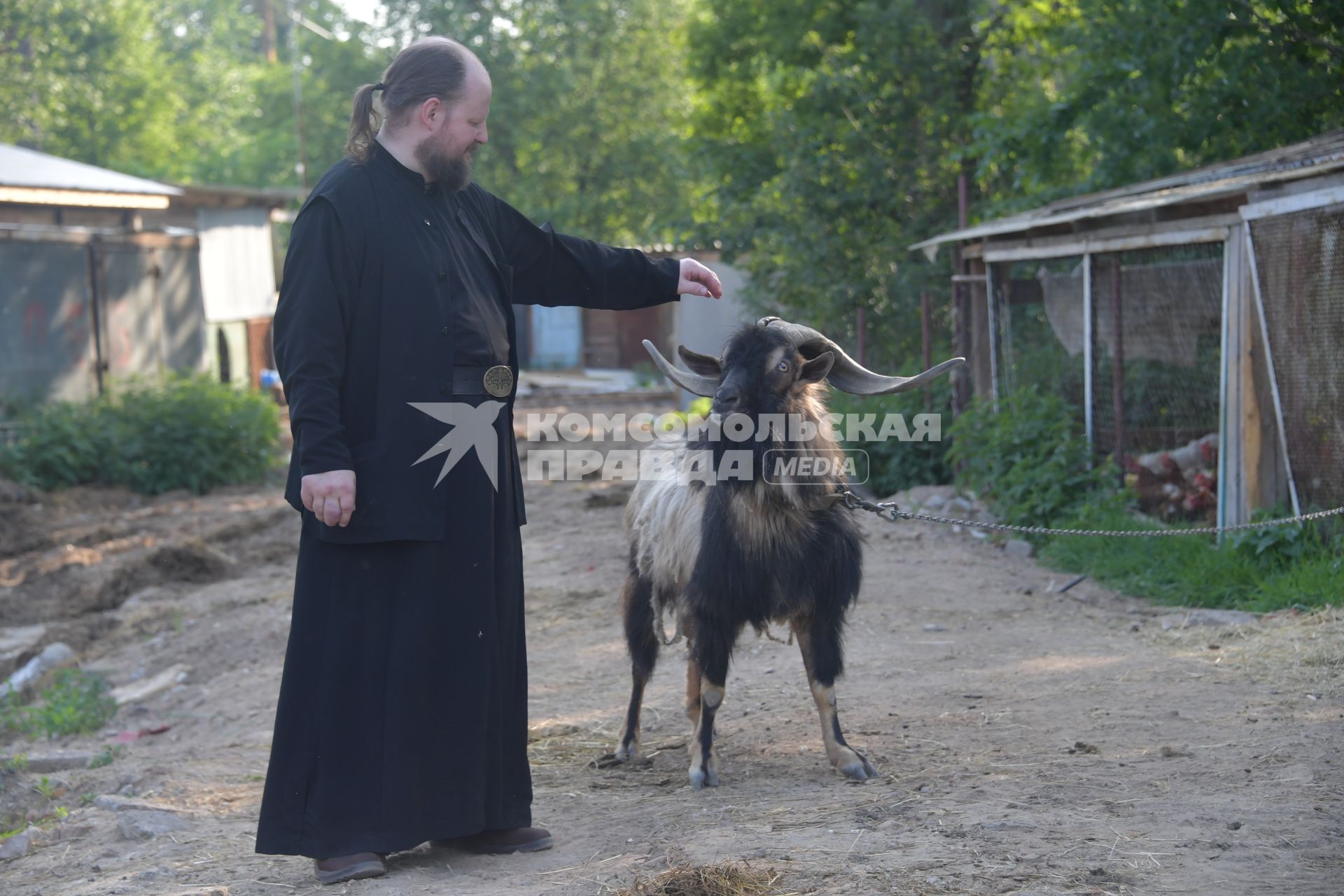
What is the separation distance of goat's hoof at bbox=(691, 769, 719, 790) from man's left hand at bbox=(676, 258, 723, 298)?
183 cm

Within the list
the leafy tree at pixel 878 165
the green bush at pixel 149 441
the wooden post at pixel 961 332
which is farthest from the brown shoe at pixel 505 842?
the green bush at pixel 149 441

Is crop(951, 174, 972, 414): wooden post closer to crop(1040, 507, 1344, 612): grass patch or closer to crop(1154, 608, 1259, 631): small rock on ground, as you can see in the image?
crop(1040, 507, 1344, 612): grass patch

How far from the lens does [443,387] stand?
378cm

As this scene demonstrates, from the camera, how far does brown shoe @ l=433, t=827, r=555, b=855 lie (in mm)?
3971

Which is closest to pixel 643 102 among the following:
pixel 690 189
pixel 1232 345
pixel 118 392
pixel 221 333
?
pixel 690 189

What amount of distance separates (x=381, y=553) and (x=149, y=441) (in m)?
11.1

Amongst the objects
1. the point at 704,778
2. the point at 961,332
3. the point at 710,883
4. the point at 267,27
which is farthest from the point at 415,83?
the point at 267,27

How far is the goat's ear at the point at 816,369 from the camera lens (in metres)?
4.61

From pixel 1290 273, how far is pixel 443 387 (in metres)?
5.50

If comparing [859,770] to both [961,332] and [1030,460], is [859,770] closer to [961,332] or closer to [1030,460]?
[1030,460]

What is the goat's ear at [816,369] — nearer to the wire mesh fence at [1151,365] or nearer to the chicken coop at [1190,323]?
the chicken coop at [1190,323]

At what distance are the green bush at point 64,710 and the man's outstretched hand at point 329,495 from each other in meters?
4.19

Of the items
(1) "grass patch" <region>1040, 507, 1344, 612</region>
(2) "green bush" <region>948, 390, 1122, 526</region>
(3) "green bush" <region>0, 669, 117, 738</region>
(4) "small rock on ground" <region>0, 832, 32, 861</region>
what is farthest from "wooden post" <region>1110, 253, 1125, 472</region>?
(4) "small rock on ground" <region>0, 832, 32, 861</region>

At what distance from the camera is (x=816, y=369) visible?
4.63 m
